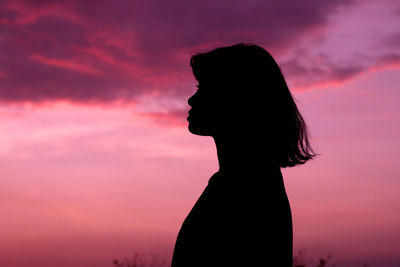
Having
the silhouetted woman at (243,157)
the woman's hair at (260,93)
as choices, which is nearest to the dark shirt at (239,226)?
the silhouetted woman at (243,157)

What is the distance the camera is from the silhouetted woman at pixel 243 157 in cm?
362

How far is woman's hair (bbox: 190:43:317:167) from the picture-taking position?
411cm

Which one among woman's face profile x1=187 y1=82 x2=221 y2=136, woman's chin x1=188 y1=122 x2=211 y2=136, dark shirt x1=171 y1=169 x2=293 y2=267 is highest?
woman's face profile x1=187 y1=82 x2=221 y2=136

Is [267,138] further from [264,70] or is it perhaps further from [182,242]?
[182,242]

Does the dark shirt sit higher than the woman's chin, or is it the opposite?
the woman's chin

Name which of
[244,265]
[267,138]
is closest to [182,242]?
[244,265]

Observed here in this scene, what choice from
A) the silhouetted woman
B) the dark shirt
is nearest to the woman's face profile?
the silhouetted woman

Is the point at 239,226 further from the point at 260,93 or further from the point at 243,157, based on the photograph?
the point at 260,93

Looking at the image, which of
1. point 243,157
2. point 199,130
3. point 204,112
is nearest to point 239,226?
point 243,157

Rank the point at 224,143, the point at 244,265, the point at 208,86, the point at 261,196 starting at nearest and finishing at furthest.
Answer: the point at 244,265 < the point at 261,196 < the point at 224,143 < the point at 208,86

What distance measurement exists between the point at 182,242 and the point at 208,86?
1176 mm

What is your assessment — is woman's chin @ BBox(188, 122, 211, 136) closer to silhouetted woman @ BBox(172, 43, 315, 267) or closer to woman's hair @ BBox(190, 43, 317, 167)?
silhouetted woman @ BBox(172, 43, 315, 267)

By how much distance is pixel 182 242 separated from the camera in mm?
3834

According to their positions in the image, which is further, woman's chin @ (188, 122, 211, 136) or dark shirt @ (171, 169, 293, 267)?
woman's chin @ (188, 122, 211, 136)
